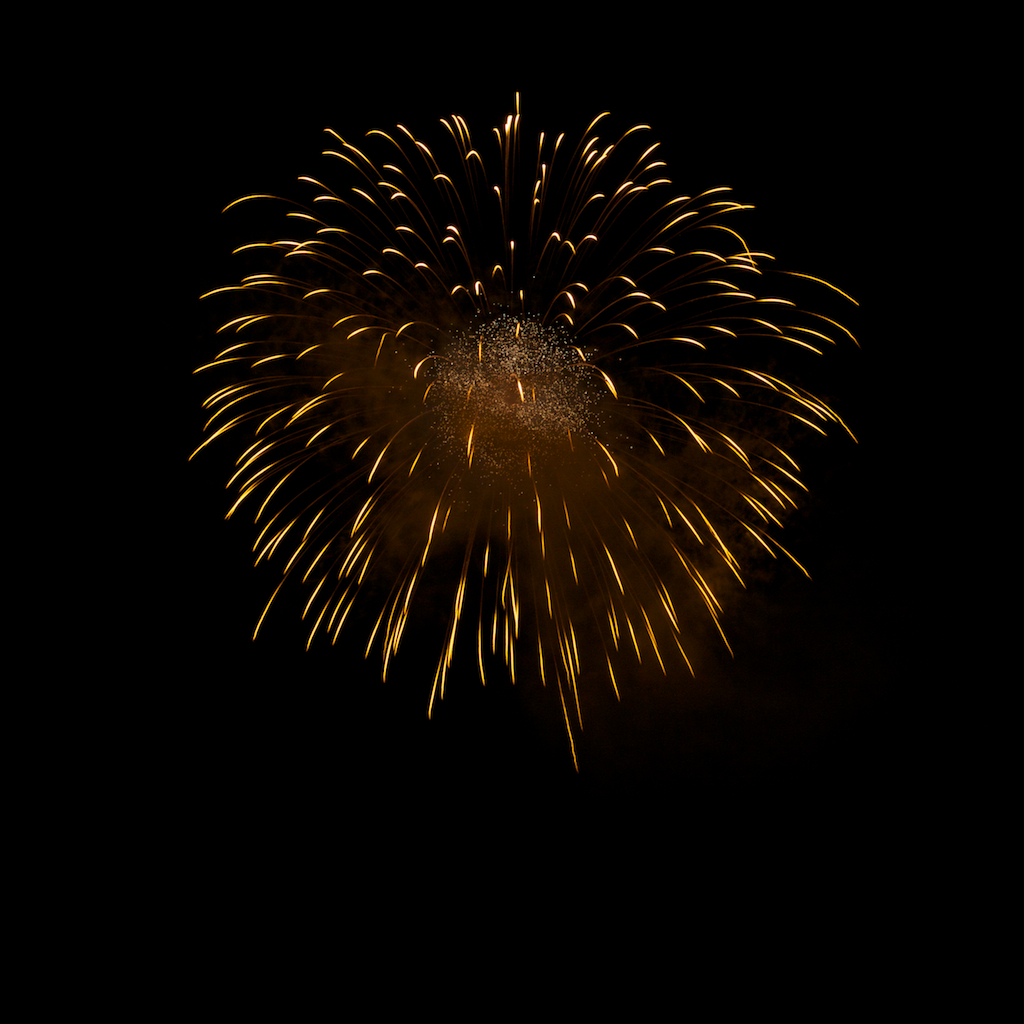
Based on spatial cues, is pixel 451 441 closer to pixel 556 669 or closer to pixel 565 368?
pixel 565 368

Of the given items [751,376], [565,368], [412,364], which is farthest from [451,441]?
[751,376]

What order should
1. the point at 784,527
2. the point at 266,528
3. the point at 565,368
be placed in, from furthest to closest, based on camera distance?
the point at 784,527 → the point at 266,528 → the point at 565,368

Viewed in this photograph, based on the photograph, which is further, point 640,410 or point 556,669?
point 556,669

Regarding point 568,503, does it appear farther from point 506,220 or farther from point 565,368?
point 506,220

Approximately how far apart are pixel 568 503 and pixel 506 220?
1963 mm

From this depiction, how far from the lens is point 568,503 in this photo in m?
4.01

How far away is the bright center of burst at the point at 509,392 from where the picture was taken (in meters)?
3.72

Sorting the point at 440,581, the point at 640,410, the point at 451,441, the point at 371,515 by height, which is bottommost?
the point at 440,581

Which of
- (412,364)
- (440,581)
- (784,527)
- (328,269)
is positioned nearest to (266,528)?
(440,581)

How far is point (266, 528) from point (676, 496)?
2.93m

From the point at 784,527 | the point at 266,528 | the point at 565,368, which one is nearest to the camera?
the point at 565,368

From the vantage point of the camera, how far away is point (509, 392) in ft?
12.1

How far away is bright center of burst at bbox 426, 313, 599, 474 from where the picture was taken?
A: 12.2ft

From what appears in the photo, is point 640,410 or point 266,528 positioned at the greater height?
point 640,410
